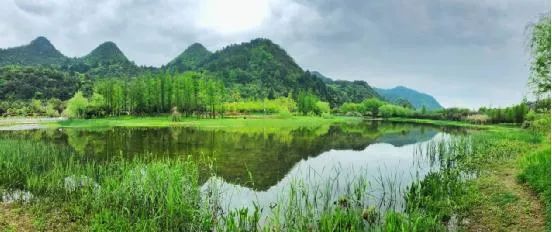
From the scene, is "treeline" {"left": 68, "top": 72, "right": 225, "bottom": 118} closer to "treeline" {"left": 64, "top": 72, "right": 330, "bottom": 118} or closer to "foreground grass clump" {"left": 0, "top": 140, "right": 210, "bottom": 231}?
"treeline" {"left": 64, "top": 72, "right": 330, "bottom": 118}

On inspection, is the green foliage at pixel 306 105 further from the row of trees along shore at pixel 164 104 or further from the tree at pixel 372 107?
the tree at pixel 372 107

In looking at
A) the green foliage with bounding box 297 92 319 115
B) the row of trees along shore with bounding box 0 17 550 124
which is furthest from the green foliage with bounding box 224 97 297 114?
the green foliage with bounding box 297 92 319 115

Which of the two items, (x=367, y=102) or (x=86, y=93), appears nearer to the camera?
(x=86, y=93)

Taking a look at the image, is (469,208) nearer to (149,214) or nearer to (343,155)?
(149,214)

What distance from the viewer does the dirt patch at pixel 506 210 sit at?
11.1 m

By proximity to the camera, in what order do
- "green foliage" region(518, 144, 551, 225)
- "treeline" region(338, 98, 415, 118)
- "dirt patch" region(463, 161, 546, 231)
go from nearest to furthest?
"dirt patch" region(463, 161, 546, 231)
"green foliage" region(518, 144, 551, 225)
"treeline" region(338, 98, 415, 118)

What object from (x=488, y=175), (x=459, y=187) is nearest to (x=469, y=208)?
(x=459, y=187)

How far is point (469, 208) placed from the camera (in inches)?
531

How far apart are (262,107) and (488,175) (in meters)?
105

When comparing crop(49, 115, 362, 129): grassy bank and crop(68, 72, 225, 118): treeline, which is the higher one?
crop(68, 72, 225, 118): treeline

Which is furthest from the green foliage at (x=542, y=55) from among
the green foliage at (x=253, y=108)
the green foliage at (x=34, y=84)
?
the green foliage at (x=34, y=84)

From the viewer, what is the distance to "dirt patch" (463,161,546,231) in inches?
439

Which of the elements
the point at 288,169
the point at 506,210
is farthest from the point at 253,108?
the point at 506,210

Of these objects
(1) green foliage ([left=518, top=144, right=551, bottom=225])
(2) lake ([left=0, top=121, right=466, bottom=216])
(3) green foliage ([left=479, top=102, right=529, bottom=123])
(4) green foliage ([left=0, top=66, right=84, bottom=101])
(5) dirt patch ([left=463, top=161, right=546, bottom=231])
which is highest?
(4) green foliage ([left=0, top=66, right=84, bottom=101])
